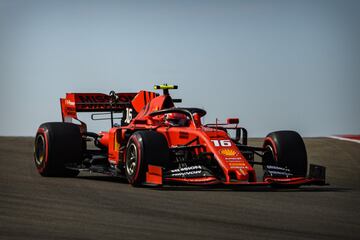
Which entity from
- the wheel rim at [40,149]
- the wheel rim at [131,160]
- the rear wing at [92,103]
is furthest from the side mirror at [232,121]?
the wheel rim at [40,149]

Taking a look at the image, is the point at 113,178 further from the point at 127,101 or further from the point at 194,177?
the point at 194,177

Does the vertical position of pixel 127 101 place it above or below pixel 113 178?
above

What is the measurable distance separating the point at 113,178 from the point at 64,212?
6.87 meters

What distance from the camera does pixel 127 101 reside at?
63.3 feet

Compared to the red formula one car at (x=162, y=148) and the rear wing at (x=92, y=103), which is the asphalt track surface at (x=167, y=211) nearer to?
the red formula one car at (x=162, y=148)

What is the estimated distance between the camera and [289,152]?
50.1 ft

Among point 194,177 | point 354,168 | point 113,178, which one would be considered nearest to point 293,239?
point 194,177

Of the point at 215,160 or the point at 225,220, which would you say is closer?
the point at 225,220

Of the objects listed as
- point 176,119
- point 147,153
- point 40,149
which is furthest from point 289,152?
point 40,149

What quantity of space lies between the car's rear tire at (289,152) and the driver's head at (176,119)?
1757 millimetres

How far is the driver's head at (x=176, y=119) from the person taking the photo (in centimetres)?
1611

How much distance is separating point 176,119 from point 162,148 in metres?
2.11

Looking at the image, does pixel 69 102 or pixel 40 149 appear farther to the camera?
pixel 69 102

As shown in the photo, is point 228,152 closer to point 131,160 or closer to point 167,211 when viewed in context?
point 131,160
